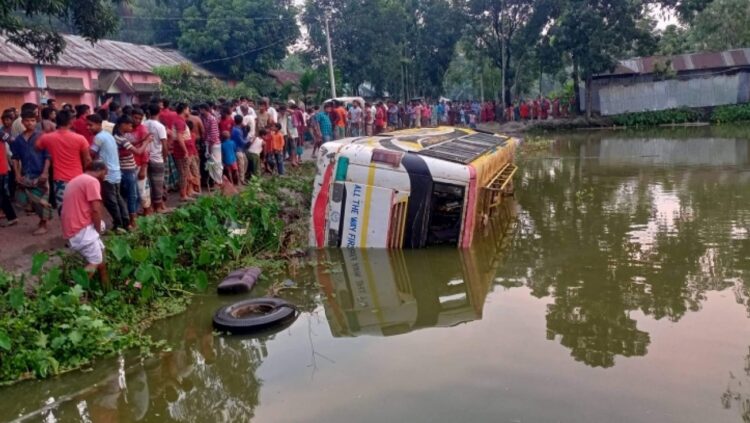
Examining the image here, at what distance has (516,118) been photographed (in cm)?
3512

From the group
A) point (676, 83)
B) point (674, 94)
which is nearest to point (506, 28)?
point (676, 83)

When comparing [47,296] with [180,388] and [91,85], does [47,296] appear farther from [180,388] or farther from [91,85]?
[91,85]

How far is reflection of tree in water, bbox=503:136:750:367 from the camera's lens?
236 inches

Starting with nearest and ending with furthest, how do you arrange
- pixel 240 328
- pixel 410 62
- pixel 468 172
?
pixel 240 328, pixel 468 172, pixel 410 62

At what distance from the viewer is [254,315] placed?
256 inches

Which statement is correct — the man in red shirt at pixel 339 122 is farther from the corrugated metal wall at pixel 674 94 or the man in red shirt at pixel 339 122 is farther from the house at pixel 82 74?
the corrugated metal wall at pixel 674 94

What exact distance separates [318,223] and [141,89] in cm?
1841

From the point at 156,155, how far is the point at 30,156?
61.8 inches

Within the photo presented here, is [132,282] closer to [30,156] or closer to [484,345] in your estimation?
[30,156]

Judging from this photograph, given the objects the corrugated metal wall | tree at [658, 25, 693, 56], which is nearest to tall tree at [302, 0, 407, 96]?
the corrugated metal wall

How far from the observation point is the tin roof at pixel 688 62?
1248 inches

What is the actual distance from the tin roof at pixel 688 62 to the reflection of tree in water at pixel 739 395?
2953 cm

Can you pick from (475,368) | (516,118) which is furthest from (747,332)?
(516,118)

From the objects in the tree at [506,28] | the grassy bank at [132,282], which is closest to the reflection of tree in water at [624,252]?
the grassy bank at [132,282]
